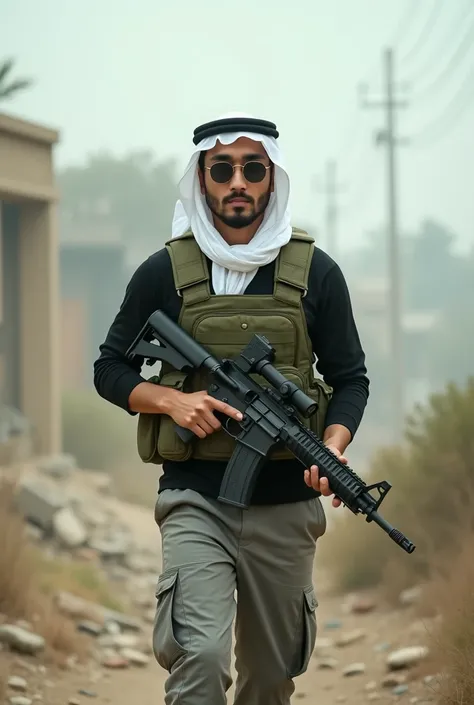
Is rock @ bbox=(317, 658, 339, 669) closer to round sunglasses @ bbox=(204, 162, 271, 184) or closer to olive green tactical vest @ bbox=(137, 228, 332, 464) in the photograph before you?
olive green tactical vest @ bbox=(137, 228, 332, 464)

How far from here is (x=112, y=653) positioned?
273 inches

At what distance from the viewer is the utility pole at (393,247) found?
22.2m

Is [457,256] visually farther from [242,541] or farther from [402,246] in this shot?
[242,541]

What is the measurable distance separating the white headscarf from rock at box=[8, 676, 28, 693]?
9.00ft

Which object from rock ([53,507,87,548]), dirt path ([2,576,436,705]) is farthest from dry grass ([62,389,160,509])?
dirt path ([2,576,436,705])

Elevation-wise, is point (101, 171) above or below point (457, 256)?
above

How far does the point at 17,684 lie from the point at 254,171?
3.04 meters

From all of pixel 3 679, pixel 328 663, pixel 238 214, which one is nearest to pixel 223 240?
pixel 238 214

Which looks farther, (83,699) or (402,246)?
(402,246)

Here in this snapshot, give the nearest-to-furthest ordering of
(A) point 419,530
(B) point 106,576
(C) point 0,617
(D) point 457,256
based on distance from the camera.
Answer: (C) point 0,617
(A) point 419,530
(B) point 106,576
(D) point 457,256

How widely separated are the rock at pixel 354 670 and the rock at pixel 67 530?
402cm

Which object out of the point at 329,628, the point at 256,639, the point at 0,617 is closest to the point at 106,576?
the point at 329,628

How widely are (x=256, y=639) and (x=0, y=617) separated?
3.16 m

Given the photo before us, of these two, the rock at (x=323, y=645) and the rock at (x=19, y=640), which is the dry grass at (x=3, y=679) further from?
the rock at (x=323, y=645)
